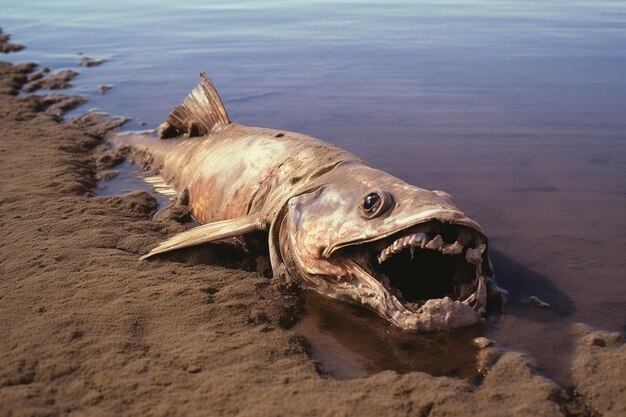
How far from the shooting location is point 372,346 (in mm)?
3139

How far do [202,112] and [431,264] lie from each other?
3309mm

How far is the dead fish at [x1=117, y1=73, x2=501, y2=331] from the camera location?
317 cm

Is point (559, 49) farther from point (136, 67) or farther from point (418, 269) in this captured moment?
point (418, 269)

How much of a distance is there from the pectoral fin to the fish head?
0.26 meters

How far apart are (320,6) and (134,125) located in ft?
31.9

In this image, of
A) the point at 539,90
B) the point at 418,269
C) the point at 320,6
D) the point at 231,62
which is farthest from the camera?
the point at 320,6

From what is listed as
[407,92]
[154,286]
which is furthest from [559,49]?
[154,286]

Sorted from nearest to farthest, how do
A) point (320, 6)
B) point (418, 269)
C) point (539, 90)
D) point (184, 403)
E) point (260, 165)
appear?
1. point (184, 403)
2. point (418, 269)
3. point (260, 165)
4. point (539, 90)
5. point (320, 6)

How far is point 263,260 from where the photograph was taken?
407 centimetres

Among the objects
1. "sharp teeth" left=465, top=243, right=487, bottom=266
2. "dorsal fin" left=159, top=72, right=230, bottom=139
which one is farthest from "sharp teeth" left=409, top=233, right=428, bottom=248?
"dorsal fin" left=159, top=72, right=230, bottom=139

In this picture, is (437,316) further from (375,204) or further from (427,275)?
(375,204)

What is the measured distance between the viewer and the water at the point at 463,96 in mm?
3992

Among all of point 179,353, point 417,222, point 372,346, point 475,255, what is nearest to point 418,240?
point 417,222

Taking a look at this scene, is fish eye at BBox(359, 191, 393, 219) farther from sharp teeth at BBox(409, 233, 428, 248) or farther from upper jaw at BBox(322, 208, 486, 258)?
sharp teeth at BBox(409, 233, 428, 248)
